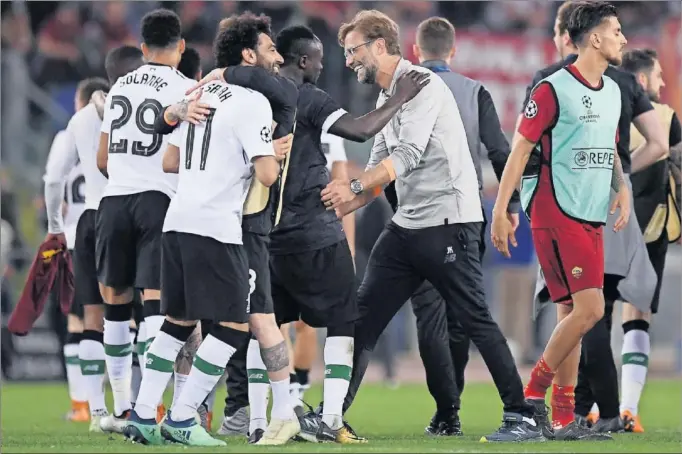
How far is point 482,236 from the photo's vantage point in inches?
352

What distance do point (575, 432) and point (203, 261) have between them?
2.46 m

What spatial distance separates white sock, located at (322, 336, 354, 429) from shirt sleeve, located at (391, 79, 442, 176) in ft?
3.47

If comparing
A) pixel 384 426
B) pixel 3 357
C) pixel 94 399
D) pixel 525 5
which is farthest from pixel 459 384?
pixel 525 5

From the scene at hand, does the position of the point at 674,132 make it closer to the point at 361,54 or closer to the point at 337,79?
the point at 361,54

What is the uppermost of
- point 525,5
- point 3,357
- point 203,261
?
point 525,5

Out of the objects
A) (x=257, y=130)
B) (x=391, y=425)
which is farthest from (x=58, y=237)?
(x=257, y=130)

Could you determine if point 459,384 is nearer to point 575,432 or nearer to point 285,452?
point 575,432

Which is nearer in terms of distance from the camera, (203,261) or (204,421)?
(203,261)

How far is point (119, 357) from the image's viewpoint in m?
9.37

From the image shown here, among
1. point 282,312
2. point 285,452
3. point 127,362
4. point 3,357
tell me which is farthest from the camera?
point 3,357

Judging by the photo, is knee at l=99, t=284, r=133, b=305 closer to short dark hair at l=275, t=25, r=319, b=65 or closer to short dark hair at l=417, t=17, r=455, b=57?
short dark hair at l=275, t=25, r=319, b=65

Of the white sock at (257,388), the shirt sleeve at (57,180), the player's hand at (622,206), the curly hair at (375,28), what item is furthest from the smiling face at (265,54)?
the shirt sleeve at (57,180)

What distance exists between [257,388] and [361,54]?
2098 millimetres

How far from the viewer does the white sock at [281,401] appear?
7.73m
